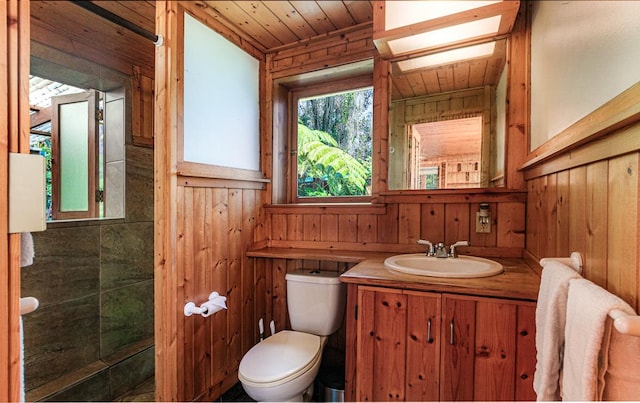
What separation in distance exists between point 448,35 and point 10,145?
71.3 inches

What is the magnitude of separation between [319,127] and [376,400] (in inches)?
70.1

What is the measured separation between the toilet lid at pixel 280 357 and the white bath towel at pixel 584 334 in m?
1.14

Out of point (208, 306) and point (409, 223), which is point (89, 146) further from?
point (409, 223)

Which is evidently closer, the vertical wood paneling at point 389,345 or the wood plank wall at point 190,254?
the vertical wood paneling at point 389,345

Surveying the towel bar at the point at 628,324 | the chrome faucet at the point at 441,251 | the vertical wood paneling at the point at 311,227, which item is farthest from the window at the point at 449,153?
the towel bar at the point at 628,324

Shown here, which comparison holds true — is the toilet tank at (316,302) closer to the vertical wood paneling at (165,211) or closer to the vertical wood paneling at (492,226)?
the vertical wood paneling at (165,211)

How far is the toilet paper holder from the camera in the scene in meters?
1.56

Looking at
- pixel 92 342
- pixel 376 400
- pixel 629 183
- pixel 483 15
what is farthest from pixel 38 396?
pixel 483 15

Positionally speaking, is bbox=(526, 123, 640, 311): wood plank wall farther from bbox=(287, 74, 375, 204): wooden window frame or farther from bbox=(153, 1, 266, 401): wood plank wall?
bbox=(153, 1, 266, 401): wood plank wall

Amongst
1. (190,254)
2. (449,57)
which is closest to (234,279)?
(190,254)

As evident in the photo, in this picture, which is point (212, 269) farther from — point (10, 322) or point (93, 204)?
point (10, 322)

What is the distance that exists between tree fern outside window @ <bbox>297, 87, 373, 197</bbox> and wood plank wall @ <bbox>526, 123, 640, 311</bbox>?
44.8 inches

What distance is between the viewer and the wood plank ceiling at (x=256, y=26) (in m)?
1.71

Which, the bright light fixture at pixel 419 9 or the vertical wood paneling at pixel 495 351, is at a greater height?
the bright light fixture at pixel 419 9
